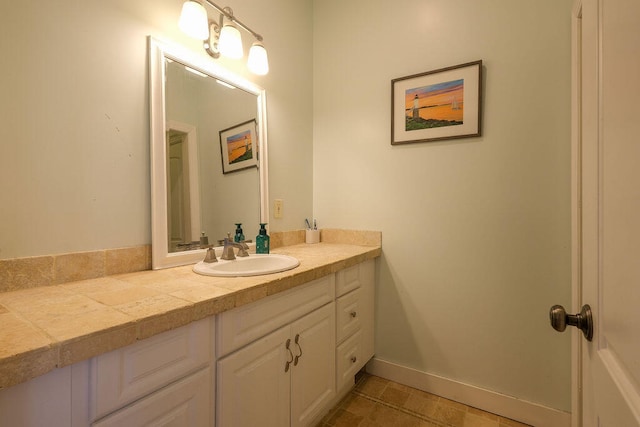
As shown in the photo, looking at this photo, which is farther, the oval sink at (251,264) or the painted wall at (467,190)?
the painted wall at (467,190)

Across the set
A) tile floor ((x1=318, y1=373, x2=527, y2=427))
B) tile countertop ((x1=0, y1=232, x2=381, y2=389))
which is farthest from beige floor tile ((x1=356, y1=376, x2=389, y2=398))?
tile countertop ((x1=0, y1=232, x2=381, y2=389))

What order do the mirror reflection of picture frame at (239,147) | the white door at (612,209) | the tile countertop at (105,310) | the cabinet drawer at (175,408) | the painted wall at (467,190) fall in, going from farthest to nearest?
the mirror reflection of picture frame at (239,147), the painted wall at (467,190), the cabinet drawer at (175,408), the tile countertop at (105,310), the white door at (612,209)

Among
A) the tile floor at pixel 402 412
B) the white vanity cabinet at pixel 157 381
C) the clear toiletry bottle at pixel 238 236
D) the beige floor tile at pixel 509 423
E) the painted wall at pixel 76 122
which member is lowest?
the beige floor tile at pixel 509 423

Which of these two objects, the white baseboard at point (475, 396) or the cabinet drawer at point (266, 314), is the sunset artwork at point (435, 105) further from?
the white baseboard at point (475, 396)

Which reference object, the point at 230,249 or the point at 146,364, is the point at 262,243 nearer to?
the point at 230,249

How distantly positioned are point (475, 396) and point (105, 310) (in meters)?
1.81

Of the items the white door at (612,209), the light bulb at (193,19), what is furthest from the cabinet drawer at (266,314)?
the light bulb at (193,19)

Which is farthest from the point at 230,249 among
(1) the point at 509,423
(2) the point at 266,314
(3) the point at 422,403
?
(1) the point at 509,423

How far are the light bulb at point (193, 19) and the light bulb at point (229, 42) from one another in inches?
5.2

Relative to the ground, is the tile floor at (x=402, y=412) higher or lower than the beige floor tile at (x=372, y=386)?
lower

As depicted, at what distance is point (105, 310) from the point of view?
72 cm

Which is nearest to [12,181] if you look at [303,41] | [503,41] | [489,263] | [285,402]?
[285,402]

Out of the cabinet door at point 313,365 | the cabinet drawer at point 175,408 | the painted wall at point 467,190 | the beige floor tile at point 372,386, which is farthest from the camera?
the beige floor tile at point 372,386

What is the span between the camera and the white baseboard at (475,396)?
1432 millimetres
